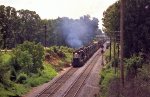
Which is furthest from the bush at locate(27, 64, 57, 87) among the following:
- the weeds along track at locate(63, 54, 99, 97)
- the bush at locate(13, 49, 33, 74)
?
the weeds along track at locate(63, 54, 99, 97)

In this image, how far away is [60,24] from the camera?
133 metres

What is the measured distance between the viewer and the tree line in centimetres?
9731

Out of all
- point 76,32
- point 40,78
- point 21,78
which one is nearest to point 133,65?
point 21,78

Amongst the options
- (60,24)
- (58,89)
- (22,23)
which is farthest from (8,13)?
(58,89)

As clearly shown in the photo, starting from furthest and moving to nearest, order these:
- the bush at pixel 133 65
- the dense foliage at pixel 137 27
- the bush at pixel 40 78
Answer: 1. the dense foliage at pixel 137 27
2. the bush at pixel 40 78
3. the bush at pixel 133 65

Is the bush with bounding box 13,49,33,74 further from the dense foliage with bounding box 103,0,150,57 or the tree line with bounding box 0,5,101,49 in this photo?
the tree line with bounding box 0,5,101,49

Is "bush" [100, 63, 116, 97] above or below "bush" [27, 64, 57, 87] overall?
above

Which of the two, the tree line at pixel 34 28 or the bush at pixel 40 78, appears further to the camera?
the tree line at pixel 34 28

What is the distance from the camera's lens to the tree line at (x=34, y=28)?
97.3m

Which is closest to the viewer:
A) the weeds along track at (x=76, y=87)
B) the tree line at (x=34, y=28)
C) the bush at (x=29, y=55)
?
the weeds along track at (x=76, y=87)

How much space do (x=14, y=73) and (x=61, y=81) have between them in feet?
20.2

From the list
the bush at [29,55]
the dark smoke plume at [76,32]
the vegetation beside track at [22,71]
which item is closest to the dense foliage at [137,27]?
the vegetation beside track at [22,71]

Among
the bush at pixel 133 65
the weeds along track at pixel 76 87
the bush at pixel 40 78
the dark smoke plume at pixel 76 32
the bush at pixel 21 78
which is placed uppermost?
the dark smoke plume at pixel 76 32

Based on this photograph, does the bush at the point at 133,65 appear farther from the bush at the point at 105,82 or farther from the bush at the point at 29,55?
the bush at the point at 29,55
